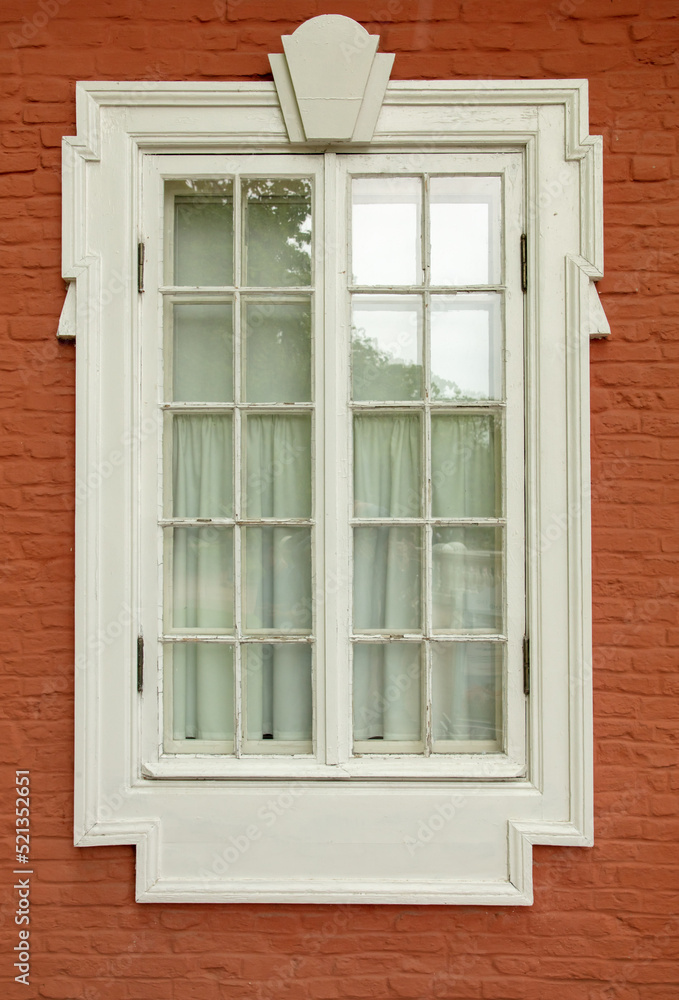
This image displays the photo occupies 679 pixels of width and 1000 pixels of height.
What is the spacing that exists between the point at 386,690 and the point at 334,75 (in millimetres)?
1929

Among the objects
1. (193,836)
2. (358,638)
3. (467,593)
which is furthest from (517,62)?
(193,836)

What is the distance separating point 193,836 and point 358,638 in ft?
2.61

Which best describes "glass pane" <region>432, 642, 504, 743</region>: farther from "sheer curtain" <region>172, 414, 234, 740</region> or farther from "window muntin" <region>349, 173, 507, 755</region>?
"sheer curtain" <region>172, 414, 234, 740</region>

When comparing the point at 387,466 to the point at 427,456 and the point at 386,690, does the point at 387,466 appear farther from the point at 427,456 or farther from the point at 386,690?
the point at 386,690

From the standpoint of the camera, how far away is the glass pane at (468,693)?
85.3 inches

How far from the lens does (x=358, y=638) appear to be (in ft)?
7.03

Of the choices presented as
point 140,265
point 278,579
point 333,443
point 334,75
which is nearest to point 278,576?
point 278,579

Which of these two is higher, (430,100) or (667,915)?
(430,100)

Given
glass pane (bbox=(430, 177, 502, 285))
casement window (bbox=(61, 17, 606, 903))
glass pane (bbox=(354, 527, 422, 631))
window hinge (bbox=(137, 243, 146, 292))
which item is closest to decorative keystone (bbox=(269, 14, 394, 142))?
casement window (bbox=(61, 17, 606, 903))

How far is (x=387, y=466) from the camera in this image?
7.22 feet

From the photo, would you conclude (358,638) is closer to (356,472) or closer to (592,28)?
(356,472)

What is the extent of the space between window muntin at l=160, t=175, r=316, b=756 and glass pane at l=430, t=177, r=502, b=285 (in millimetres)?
414

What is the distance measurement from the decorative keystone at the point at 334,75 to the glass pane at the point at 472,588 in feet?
4.31

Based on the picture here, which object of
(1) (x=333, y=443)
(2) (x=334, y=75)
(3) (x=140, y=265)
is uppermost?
(2) (x=334, y=75)
